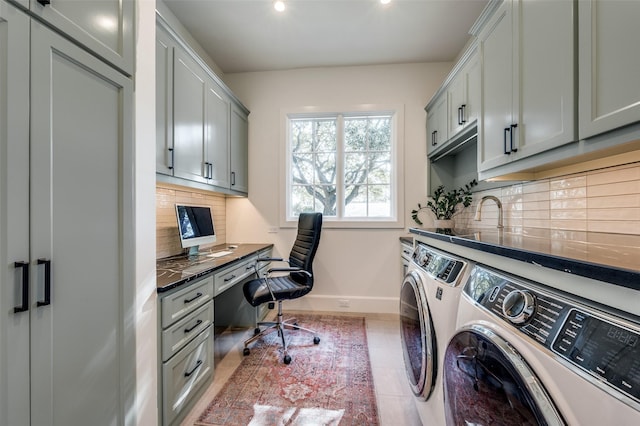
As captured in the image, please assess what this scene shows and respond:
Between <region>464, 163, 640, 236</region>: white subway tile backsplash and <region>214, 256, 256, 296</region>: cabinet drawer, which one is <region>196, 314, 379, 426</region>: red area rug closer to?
<region>214, 256, 256, 296</region>: cabinet drawer

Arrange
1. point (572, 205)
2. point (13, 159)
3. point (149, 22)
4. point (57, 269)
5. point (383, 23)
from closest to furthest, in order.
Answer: point (13, 159) < point (57, 269) < point (149, 22) < point (572, 205) < point (383, 23)

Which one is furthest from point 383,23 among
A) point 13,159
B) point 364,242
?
point 13,159

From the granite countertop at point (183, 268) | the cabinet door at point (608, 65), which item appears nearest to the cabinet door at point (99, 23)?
the granite countertop at point (183, 268)

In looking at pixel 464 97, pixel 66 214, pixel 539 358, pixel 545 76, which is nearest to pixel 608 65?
pixel 545 76

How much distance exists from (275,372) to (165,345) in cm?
89

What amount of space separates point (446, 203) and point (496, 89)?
1400 mm

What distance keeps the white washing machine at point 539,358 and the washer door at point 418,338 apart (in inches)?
8.0

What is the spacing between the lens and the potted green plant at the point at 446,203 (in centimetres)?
260

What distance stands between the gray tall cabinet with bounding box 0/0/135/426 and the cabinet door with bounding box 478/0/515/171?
192 centimetres

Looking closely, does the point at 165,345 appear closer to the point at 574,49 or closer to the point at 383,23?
the point at 574,49

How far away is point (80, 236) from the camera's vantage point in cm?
89

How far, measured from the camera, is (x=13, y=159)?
71 cm

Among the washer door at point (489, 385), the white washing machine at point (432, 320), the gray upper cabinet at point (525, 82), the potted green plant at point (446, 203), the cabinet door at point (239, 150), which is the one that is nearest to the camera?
the washer door at point (489, 385)

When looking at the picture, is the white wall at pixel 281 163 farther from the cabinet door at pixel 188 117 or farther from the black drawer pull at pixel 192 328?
the black drawer pull at pixel 192 328
